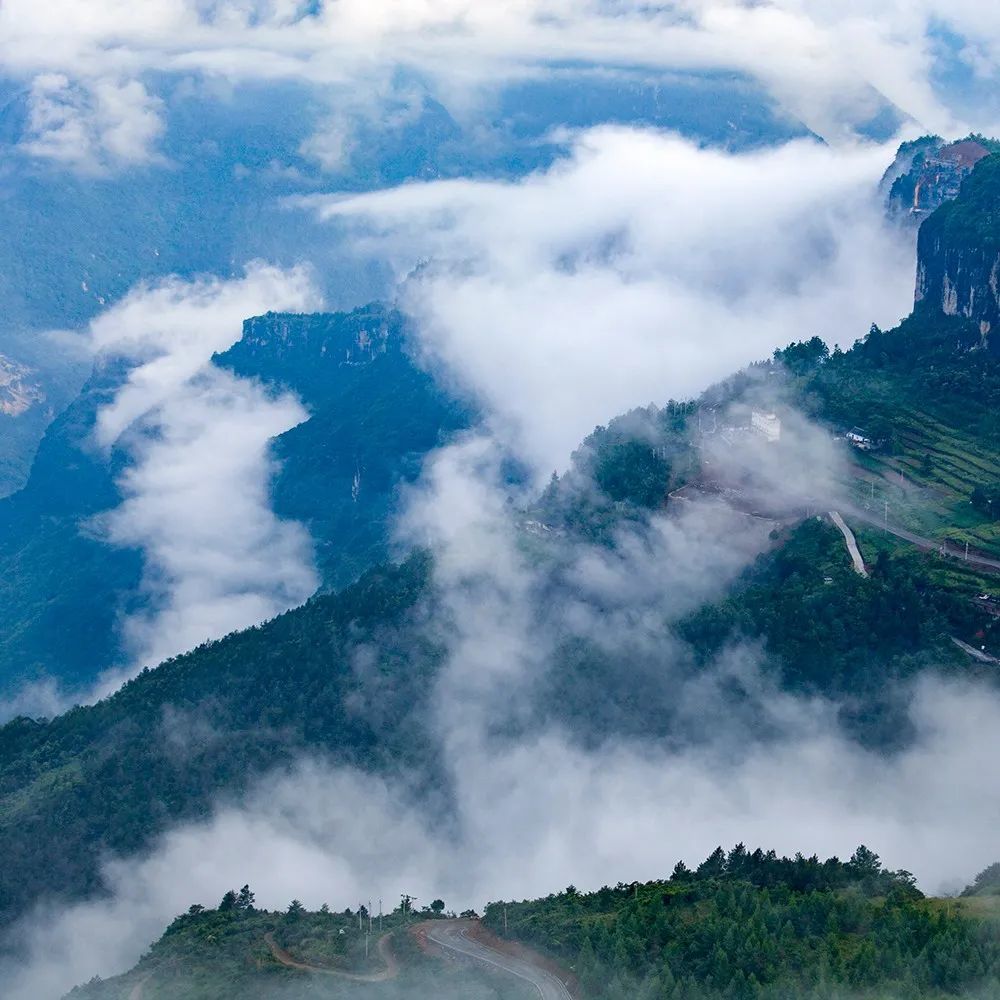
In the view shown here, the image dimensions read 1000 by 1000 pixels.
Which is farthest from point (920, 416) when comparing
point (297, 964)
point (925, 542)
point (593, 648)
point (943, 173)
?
point (297, 964)

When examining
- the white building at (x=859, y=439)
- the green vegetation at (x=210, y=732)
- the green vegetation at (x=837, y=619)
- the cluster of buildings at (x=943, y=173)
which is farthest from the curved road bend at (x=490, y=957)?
the cluster of buildings at (x=943, y=173)

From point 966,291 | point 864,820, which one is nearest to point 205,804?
point 864,820

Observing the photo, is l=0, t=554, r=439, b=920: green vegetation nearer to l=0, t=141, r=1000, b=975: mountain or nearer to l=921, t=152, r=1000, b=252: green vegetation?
l=0, t=141, r=1000, b=975: mountain

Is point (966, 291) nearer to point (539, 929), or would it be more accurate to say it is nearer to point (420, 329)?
point (539, 929)

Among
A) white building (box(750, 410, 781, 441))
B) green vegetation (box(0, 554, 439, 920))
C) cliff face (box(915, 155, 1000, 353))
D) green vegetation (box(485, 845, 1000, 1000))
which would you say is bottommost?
green vegetation (box(485, 845, 1000, 1000))

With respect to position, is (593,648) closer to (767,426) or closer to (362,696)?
(362,696)

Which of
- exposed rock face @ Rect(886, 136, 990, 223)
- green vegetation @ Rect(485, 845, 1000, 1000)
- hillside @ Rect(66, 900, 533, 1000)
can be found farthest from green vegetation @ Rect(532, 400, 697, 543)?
hillside @ Rect(66, 900, 533, 1000)
